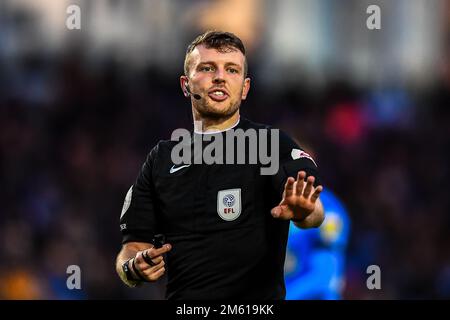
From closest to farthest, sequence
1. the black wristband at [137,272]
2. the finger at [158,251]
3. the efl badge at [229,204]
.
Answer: the finger at [158,251], the black wristband at [137,272], the efl badge at [229,204]

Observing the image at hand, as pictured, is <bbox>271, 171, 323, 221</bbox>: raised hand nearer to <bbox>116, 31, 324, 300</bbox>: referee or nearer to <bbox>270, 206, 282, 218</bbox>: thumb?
<bbox>270, 206, 282, 218</bbox>: thumb

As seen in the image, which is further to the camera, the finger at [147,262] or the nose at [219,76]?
the nose at [219,76]

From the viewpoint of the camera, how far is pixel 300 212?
3330mm

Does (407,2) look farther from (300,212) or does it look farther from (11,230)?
(300,212)

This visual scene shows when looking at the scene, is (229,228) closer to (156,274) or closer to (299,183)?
(156,274)

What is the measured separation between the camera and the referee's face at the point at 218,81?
378 cm

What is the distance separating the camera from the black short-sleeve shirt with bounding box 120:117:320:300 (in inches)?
145

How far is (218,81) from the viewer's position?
12.4 ft

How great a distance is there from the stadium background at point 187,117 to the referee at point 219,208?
18.1 feet

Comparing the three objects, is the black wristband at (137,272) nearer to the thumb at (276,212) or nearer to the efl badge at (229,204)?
the efl badge at (229,204)

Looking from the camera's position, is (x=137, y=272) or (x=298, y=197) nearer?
(x=298, y=197)

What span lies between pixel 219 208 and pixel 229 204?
47mm

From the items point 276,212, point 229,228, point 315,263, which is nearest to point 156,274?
point 229,228

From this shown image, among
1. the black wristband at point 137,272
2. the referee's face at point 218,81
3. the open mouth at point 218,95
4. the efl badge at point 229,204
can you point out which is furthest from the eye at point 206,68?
the black wristband at point 137,272
